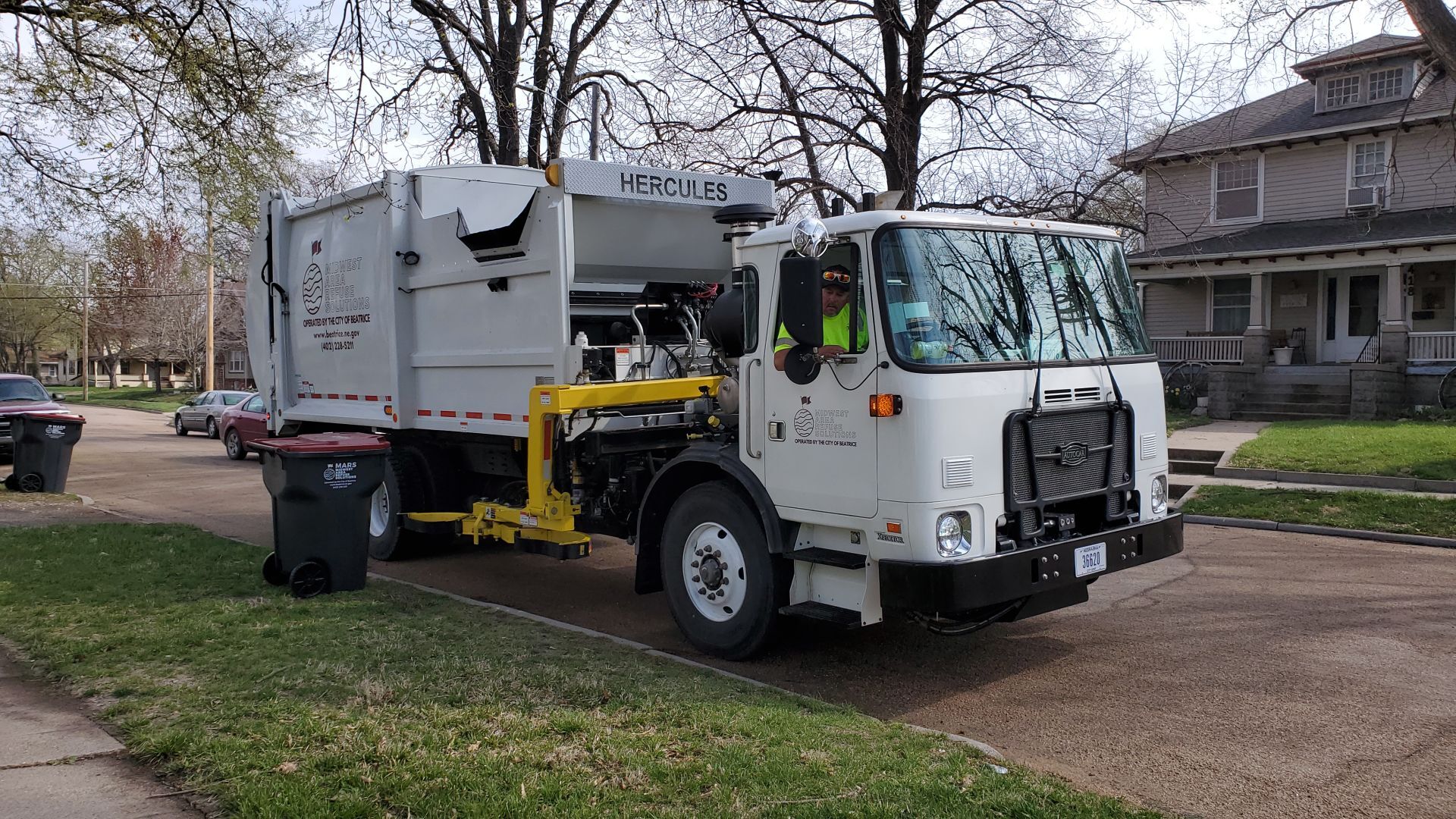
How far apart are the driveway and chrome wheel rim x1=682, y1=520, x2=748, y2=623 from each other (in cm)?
34

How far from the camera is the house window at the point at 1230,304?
25.7m

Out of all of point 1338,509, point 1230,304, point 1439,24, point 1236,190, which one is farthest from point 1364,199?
point 1439,24

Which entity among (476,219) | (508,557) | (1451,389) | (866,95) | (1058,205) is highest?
(866,95)

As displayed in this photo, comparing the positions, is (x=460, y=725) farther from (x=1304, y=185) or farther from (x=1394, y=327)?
(x=1304, y=185)

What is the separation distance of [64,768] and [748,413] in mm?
3615

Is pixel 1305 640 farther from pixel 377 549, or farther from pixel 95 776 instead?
pixel 377 549

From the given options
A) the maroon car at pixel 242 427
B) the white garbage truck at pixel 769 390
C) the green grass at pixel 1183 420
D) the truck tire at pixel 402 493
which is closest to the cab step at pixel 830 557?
the white garbage truck at pixel 769 390

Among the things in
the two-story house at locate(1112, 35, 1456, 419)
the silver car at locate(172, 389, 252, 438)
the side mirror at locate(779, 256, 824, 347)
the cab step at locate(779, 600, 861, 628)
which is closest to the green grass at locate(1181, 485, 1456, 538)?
the cab step at locate(779, 600, 861, 628)

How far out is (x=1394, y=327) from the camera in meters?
21.2

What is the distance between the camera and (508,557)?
33.4ft

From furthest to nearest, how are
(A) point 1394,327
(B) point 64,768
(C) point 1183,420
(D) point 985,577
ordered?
(A) point 1394,327 → (C) point 1183,420 → (D) point 985,577 → (B) point 64,768

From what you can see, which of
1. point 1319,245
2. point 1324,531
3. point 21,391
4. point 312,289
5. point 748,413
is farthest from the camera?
point 1319,245

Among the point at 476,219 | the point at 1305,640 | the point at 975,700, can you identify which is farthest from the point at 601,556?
the point at 1305,640

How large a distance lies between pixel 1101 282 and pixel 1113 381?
25.2 inches
